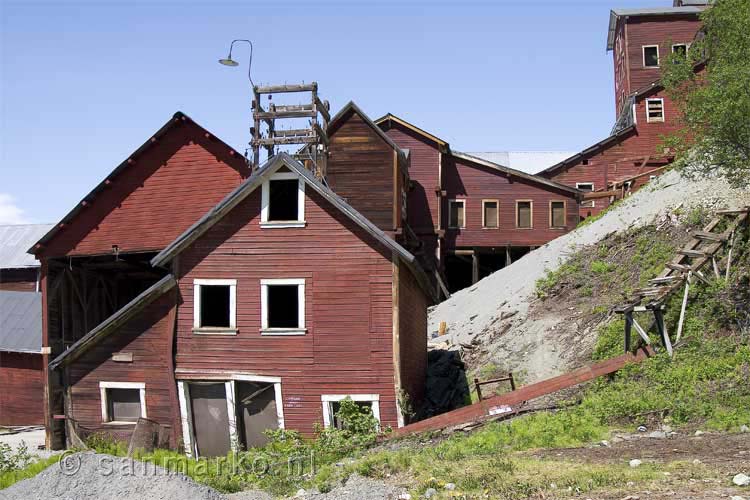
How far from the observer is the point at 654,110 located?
49.2 m

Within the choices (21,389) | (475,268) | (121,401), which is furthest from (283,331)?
(475,268)

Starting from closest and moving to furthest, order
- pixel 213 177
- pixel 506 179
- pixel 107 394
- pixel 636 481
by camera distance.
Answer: pixel 636 481 → pixel 107 394 → pixel 213 177 → pixel 506 179

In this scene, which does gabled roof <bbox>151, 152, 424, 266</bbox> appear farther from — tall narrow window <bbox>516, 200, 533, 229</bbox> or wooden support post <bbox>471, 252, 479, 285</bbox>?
tall narrow window <bbox>516, 200, 533, 229</bbox>

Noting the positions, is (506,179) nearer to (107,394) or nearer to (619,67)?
(619,67)

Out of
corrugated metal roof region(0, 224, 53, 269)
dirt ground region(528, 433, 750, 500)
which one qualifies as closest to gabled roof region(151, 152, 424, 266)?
dirt ground region(528, 433, 750, 500)

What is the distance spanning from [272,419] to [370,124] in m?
19.8

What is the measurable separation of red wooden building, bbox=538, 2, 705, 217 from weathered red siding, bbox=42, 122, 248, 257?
26.7 m

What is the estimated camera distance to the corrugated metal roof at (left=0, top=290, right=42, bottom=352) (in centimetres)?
3341

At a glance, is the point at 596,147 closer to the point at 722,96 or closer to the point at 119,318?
the point at 722,96

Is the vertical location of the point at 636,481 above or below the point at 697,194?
below

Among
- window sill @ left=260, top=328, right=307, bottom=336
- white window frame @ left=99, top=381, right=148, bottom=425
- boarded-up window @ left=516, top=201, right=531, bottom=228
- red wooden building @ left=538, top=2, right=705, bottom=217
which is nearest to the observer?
window sill @ left=260, top=328, right=307, bottom=336

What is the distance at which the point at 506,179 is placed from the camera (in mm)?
44656

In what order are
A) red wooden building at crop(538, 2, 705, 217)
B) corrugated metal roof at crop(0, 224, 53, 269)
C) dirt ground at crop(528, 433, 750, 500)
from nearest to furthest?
dirt ground at crop(528, 433, 750, 500) → corrugated metal roof at crop(0, 224, 53, 269) → red wooden building at crop(538, 2, 705, 217)

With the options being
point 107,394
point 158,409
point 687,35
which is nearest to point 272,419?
point 158,409
